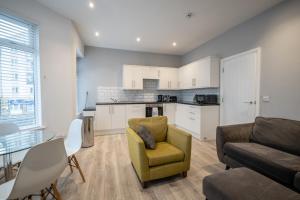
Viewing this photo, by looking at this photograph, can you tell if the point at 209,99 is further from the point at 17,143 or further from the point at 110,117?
the point at 17,143

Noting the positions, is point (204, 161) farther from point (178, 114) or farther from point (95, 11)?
point (95, 11)

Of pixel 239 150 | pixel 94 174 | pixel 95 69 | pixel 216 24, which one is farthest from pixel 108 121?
pixel 216 24

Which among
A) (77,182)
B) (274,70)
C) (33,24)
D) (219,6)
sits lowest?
(77,182)

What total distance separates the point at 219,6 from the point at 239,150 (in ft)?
8.00

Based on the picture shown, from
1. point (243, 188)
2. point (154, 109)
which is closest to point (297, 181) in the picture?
point (243, 188)

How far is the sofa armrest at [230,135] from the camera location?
2.29 metres

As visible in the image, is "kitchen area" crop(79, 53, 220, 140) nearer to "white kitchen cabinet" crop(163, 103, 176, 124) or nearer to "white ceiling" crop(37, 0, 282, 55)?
"white kitchen cabinet" crop(163, 103, 176, 124)

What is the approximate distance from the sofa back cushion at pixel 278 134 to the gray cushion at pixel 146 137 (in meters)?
1.69

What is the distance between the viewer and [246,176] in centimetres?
138

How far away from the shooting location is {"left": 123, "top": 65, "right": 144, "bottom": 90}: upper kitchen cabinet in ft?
→ 15.4

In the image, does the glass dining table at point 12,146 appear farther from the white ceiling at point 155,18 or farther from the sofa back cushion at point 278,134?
the sofa back cushion at point 278,134

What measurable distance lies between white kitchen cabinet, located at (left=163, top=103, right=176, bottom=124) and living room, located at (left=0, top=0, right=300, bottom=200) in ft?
2.59

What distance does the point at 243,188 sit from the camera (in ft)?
3.96

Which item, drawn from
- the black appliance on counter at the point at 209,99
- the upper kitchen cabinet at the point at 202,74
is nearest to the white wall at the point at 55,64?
the upper kitchen cabinet at the point at 202,74
